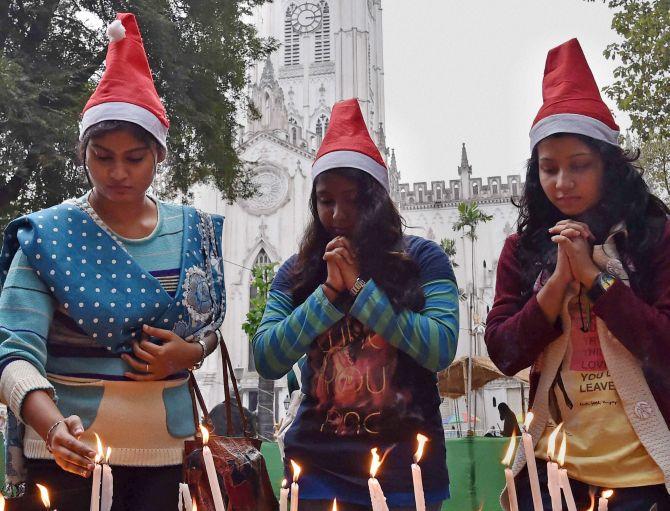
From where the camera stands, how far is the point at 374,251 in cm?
230

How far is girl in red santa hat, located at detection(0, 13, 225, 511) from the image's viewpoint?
76.2 inches

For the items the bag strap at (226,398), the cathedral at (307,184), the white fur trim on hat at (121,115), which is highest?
the cathedral at (307,184)

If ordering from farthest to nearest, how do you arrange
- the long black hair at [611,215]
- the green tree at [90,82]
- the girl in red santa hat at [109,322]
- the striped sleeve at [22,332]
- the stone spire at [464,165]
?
the stone spire at [464,165], the green tree at [90,82], the long black hair at [611,215], the girl in red santa hat at [109,322], the striped sleeve at [22,332]

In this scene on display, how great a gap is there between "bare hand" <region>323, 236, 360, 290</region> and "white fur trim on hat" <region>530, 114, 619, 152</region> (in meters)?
0.64

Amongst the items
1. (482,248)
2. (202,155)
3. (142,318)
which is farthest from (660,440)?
(482,248)

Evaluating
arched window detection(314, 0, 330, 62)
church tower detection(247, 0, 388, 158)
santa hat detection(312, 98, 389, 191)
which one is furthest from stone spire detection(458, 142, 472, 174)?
santa hat detection(312, 98, 389, 191)

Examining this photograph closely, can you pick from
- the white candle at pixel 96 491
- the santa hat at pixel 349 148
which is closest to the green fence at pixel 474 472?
the santa hat at pixel 349 148

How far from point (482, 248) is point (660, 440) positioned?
39151 mm

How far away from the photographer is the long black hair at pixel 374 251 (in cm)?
227

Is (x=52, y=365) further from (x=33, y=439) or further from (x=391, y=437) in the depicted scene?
(x=391, y=437)

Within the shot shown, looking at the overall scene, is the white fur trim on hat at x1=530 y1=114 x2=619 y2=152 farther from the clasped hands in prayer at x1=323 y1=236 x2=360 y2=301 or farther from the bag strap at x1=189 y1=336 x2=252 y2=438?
the bag strap at x1=189 y1=336 x2=252 y2=438

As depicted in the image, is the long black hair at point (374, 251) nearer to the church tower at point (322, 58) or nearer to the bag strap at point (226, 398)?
the bag strap at point (226, 398)

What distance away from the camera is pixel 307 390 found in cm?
231

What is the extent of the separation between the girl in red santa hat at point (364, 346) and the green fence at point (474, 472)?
433 centimetres
